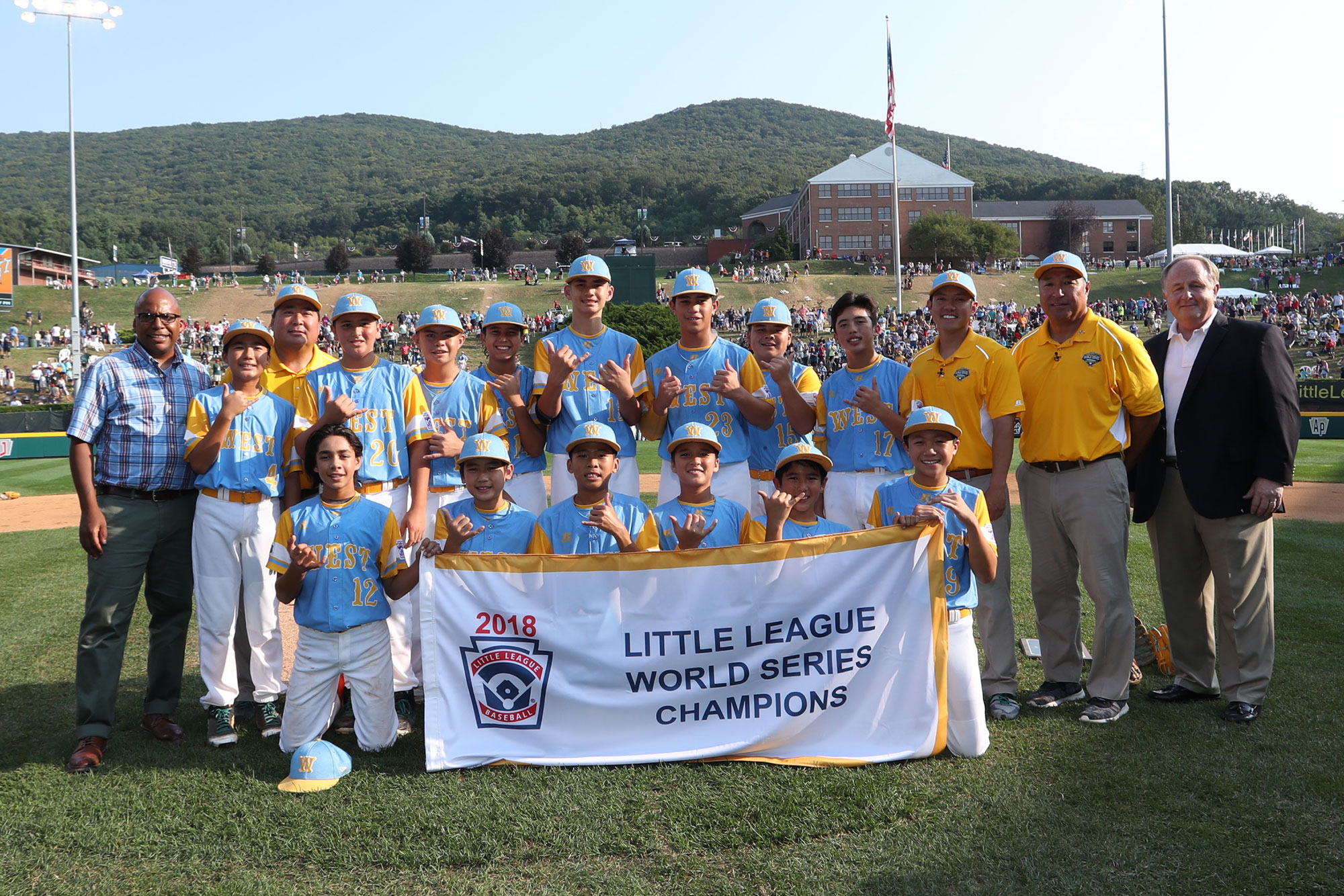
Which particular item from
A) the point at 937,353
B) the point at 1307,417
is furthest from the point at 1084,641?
the point at 1307,417

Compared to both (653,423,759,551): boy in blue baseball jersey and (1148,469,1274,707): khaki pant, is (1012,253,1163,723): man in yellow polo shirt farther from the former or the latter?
(653,423,759,551): boy in blue baseball jersey

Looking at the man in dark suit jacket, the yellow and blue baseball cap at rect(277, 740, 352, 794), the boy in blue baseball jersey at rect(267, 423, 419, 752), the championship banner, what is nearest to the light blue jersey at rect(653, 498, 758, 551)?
the championship banner

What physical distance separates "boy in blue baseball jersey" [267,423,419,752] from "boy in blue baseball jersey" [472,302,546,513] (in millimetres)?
1083

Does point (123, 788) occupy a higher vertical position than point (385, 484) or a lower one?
lower

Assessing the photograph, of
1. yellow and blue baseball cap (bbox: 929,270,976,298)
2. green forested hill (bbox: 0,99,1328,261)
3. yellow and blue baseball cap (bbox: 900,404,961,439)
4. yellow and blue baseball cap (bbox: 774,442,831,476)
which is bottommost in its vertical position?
yellow and blue baseball cap (bbox: 774,442,831,476)

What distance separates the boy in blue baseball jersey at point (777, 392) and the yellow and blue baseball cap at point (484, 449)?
1765 mm

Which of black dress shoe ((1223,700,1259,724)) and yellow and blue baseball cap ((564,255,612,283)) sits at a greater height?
yellow and blue baseball cap ((564,255,612,283))

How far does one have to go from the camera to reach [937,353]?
5848mm

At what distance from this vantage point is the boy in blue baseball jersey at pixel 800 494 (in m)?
5.13

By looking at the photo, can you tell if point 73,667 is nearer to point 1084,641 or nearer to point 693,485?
point 693,485

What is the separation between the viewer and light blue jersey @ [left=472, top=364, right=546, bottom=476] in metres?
6.10

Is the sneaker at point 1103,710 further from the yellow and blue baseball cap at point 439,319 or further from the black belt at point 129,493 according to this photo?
the black belt at point 129,493

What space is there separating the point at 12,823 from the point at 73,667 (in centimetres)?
296

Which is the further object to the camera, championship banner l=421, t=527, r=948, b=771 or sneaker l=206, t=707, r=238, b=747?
sneaker l=206, t=707, r=238, b=747
